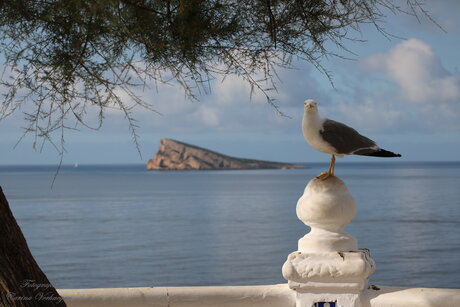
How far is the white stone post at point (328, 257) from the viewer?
3742mm

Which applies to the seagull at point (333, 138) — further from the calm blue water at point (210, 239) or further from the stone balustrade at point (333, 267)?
the calm blue water at point (210, 239)

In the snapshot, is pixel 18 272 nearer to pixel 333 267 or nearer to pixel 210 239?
pixel 333 267

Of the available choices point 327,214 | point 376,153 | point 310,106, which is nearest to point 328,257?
point 327,214

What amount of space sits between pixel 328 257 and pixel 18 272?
1.44 meters

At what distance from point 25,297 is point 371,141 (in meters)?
1.76

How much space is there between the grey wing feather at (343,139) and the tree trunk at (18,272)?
1.48 meters

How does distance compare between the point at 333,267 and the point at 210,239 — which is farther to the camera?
the point at 210,239

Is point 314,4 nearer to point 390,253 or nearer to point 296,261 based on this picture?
point 296,261

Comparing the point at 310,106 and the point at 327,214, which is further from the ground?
the point at 310,106

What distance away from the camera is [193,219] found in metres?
39.1

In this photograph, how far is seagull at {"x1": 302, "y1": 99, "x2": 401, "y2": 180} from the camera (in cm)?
373

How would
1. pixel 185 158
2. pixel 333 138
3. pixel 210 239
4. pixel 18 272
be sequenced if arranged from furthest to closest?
pixel 185 158
pixel 210 239
pixel 333 138
pixel 18 272

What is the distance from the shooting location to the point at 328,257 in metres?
3.75

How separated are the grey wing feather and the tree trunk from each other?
1480 millimetres
